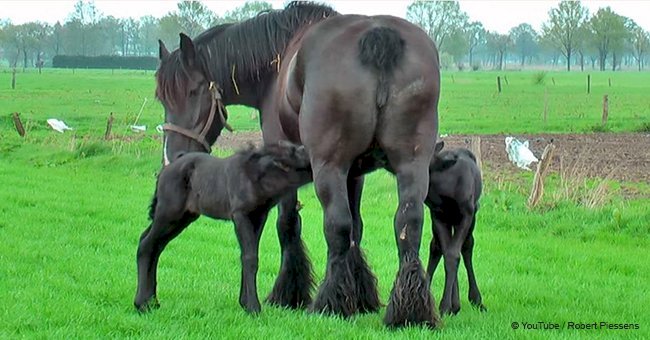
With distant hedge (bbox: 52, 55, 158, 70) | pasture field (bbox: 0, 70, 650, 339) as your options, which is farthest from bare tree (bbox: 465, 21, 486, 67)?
pasture field (bbox: 0, 70, 650, 339)

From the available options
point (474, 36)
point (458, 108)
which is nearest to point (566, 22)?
point (474, 36)

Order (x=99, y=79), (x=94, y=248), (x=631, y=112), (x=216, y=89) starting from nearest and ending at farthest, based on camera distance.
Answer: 1. (x=216, y=89)
2. (x=94, y=248)
3. (x=631, y=112)
4. (x=99, y=79)

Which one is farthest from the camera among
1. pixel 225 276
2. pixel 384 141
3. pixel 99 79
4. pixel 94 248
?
pixel 99 79

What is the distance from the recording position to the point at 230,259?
30.0ft

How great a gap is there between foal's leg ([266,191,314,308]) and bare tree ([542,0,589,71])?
406ft

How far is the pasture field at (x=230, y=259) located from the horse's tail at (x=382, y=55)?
1.61 m

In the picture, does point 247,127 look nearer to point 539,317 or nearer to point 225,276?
point 225,276

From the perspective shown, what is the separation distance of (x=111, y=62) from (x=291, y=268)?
302 ft

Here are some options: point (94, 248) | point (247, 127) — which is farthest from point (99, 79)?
point (94, 248)

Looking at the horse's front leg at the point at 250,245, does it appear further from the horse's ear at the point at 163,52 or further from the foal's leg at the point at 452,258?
the horse's ear at the point at 163,52

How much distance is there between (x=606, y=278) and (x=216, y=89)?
4186mm

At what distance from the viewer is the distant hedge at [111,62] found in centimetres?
A: 9512

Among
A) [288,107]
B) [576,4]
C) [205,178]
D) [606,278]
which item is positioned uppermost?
[576,4]

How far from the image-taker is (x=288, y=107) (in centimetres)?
650
